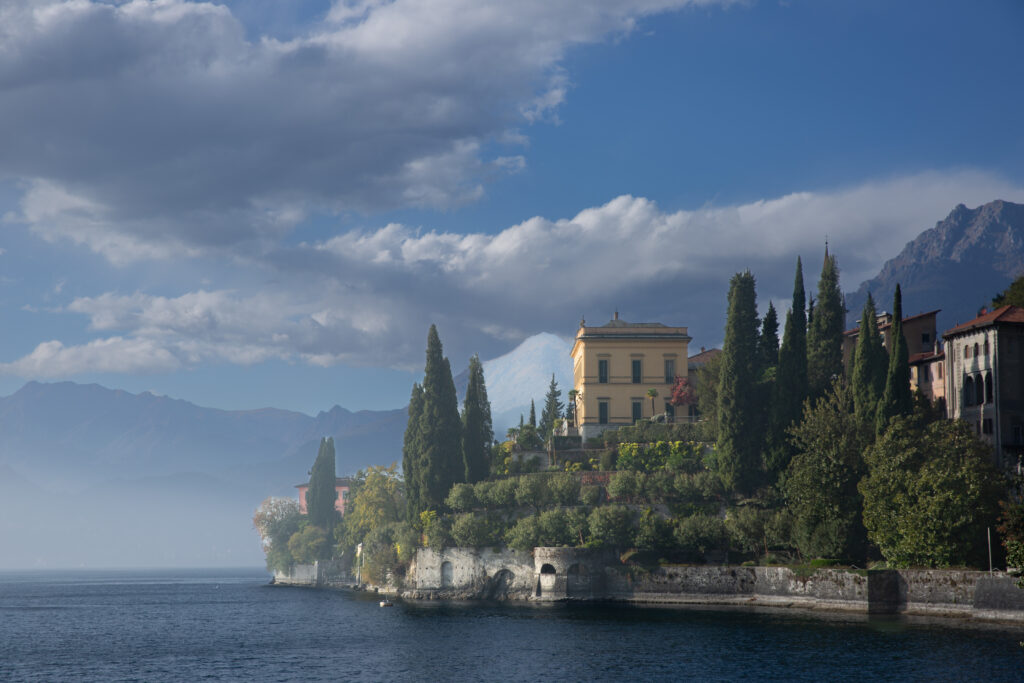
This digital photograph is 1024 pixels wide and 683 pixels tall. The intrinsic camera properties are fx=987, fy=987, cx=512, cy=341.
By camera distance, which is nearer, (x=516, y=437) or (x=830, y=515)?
(x=830, y=515)

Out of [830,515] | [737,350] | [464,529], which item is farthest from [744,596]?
[464,529]

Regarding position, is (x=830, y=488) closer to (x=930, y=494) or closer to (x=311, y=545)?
(x=930, y=494)

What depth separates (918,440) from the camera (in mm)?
65500

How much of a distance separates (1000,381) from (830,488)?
15818 mm

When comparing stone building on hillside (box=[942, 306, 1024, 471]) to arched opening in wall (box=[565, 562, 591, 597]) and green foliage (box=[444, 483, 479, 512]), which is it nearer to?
arched opening in wall (box=[565, 562, 591, 597])

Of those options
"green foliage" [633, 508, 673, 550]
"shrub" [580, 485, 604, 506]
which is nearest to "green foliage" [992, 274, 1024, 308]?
"green foliage" [633, 508, 673, 550]

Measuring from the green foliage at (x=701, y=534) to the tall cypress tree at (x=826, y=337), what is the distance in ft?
47.3

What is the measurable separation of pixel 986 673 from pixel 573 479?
47.0 meters

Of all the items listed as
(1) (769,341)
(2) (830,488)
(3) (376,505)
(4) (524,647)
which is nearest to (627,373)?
(1) (769,341)

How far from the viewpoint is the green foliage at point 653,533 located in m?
79.2

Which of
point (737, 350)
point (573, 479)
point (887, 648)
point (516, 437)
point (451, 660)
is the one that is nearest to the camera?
point (887, 648)

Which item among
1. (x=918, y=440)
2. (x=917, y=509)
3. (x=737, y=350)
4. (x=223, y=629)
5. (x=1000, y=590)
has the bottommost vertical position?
(x=223, y=629)

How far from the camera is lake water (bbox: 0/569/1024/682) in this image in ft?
157

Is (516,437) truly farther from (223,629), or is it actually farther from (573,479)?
(223,629)
